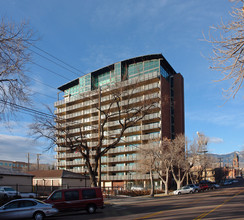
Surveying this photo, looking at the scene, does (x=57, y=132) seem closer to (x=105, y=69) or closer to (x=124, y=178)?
(x=124, y=178)

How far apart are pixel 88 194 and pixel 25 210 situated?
4.94m

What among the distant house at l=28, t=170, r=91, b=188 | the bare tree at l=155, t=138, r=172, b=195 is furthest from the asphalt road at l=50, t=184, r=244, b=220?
the distant house at l=28, t=170, r=91, b=188

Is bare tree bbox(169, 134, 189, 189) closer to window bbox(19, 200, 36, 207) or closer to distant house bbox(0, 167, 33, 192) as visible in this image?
distant house bbox(0, 167, 33, 192)

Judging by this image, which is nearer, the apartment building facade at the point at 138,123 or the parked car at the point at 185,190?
the parked car at the point at 185,190

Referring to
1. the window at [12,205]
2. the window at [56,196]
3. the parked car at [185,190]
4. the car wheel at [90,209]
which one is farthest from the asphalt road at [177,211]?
the parked car at [185,190]

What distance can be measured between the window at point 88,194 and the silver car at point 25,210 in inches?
142

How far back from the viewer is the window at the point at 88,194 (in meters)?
18.3

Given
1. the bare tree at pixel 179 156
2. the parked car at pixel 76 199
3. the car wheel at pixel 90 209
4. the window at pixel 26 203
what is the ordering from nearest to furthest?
1. the window at pixel 26 203
2. the parked car at pixel 76 199
3. the car wheel at pixel 90 209
4. the bare tree at pixel 179 156

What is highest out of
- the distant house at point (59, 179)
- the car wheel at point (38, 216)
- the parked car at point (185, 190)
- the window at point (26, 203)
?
the window at point (26, 203)

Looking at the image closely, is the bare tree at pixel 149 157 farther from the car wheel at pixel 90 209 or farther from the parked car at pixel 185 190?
the car wheel at pixel 90 209

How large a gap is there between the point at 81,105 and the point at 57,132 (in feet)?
166

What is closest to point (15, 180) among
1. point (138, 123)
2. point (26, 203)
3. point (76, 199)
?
point (76, 199)

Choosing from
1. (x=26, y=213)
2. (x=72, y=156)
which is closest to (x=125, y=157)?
(x=72, y=156)

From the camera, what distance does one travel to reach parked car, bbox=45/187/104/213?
1769cm
